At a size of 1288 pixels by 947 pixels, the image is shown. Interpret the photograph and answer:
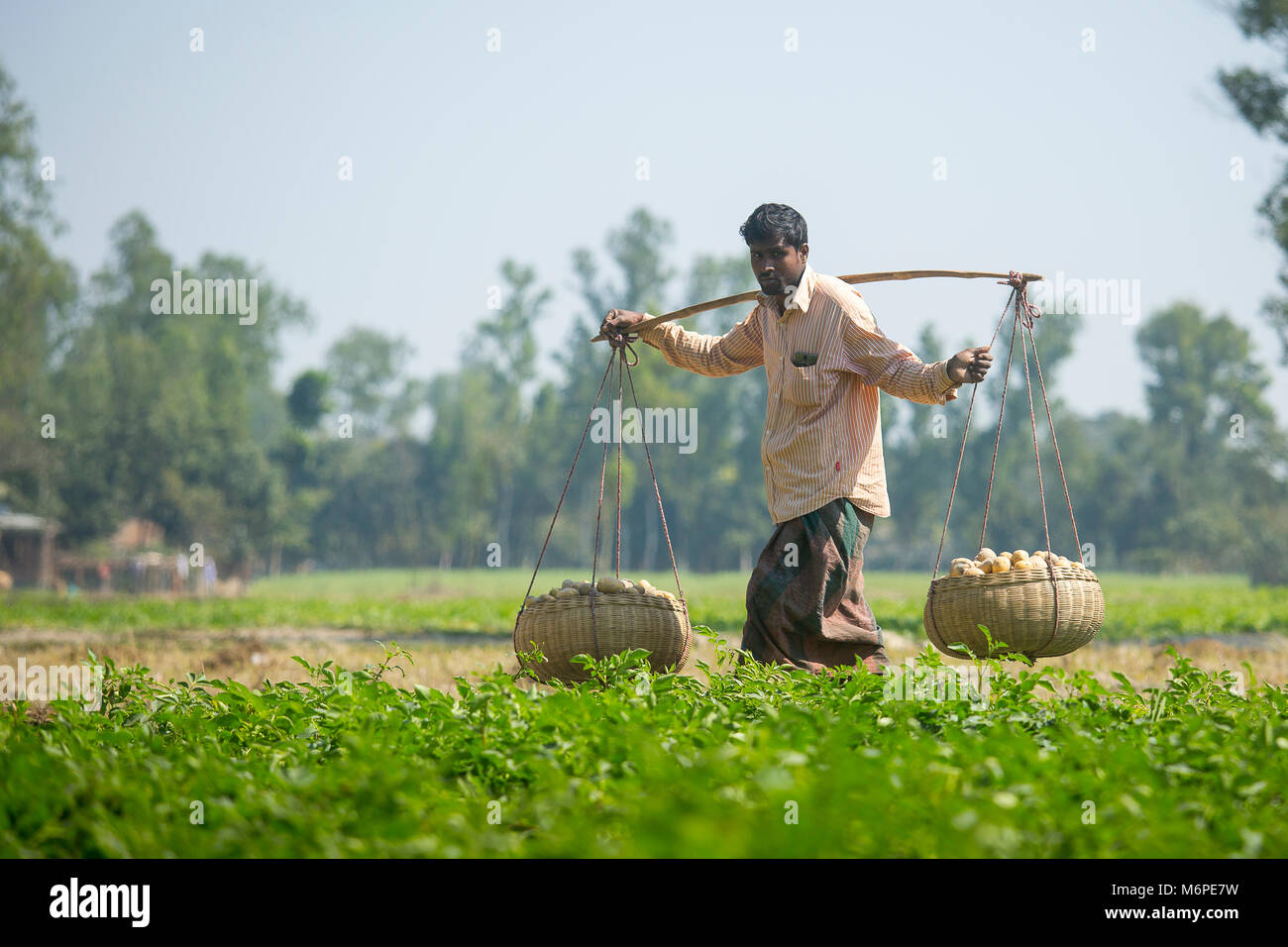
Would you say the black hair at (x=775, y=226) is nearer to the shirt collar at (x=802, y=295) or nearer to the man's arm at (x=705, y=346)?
the shirt collar at (x=802, y=295)

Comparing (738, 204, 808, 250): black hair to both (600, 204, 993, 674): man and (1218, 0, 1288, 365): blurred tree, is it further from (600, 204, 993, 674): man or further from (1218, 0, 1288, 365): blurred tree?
(1218, 0, 1288, 365): blurred tree

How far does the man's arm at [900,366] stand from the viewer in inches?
186

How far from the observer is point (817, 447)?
5.06 meters

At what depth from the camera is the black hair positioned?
5035 mm

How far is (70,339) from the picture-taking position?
175 ft

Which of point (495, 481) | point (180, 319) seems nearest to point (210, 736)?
point (495, 481)

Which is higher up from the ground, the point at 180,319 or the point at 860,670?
the point at 180,319

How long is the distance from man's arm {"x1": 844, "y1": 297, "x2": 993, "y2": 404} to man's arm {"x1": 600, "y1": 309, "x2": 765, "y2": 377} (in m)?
0.55
